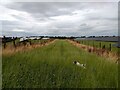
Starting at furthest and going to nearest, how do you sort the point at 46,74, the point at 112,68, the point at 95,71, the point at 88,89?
the point at 112,68 → the point at 95,71 → the point at 46,74 → the point at 88,89

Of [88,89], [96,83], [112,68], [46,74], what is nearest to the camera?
[88,89]

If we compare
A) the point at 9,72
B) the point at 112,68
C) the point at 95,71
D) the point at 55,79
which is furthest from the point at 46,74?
the point at 112,68

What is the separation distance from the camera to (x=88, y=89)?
8.05m

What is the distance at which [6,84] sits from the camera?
336 inches

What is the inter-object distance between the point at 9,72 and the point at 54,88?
2.92 meters

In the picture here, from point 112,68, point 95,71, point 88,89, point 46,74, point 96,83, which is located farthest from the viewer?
point 112,68

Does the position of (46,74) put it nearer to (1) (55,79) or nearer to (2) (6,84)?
(1) (55,79)

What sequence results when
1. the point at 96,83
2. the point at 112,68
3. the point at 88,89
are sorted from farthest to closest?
the point at 112,68
the point at 96,83
the point at 88,89

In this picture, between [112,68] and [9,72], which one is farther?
[112,68]

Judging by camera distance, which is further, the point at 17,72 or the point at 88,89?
the point at 17,72

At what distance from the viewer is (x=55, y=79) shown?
9.06 meters

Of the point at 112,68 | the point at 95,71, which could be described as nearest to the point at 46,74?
the point at 95,71

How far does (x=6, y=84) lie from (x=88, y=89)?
2877 millimetres

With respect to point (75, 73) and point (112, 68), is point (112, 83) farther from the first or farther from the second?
point (112, 68)
